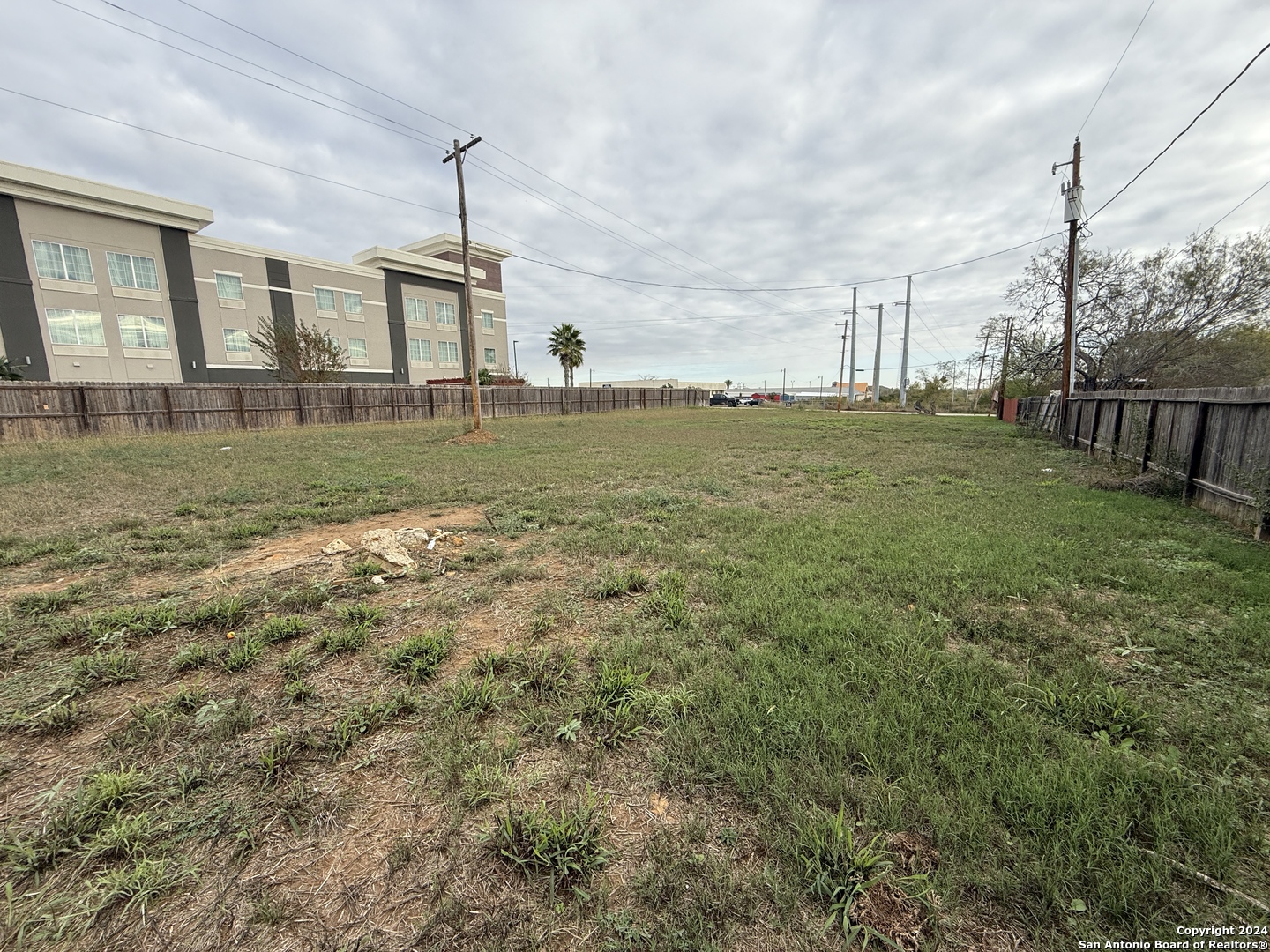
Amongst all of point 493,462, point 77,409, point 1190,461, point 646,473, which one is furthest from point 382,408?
point 1190,461

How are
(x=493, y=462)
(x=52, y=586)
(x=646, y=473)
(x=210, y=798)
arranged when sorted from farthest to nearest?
(x=493, y=462), (x=646, y=473), (x=52, y=586), (x=210, y=798)

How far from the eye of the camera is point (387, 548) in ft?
14.7

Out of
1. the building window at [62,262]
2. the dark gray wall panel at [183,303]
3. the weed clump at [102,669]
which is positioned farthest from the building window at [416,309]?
the weed clump at [102,669]

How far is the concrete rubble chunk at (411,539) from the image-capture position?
4820mm

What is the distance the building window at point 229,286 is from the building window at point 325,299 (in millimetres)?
4423

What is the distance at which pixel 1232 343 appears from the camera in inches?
678

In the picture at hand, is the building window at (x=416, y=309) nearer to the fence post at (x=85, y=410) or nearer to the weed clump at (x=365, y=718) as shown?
the fence post at (x=85, y=410)

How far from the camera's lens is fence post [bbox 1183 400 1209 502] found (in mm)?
6516

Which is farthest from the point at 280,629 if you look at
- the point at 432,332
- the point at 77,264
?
the point at 432,332

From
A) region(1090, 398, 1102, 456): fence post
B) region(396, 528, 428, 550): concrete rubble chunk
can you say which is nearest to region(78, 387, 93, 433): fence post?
region(396, 528, 428, 550): concrete rubble chunk

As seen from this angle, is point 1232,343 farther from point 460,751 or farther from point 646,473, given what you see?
point 460,751

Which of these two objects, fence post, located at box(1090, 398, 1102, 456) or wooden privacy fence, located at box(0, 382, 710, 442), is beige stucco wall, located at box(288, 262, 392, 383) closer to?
wooden privacy fence, located at box(0, 382, 710, 442)

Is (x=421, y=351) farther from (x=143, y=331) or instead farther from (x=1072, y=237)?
(x=1072, y=237)

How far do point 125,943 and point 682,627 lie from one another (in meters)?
2.62
